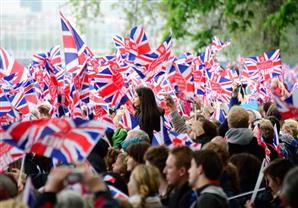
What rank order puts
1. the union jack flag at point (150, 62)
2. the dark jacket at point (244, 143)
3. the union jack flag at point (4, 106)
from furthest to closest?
1. the union jack flag at point (150, 62)
2. the union jack flag at point (4, 106)
3. the dark jacket at point (244, 143)

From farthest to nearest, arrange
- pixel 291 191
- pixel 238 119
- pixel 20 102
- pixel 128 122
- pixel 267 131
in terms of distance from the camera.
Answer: pixel 20 102 → pixel 128 122 → pixel 267 131 → pixel 238 119 → pixel 291 191

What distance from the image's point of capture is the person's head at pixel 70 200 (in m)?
7.38

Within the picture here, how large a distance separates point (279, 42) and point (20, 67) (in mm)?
19302

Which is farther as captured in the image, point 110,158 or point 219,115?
point 219,115

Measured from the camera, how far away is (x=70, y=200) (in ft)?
24.3

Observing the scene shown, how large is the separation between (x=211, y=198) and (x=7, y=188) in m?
1.56

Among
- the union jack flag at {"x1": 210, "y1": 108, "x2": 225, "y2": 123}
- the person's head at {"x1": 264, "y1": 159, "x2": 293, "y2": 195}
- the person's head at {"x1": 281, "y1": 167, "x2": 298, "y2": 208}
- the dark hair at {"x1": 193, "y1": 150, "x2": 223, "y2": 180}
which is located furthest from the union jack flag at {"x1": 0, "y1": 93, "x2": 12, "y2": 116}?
the person's head at {"x1": 281, "y1": 167, "x2": 298, "y2": 208}

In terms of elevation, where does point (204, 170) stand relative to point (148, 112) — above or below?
above

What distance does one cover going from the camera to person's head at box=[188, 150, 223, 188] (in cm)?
888

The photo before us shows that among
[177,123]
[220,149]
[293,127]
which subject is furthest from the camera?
[293,127]

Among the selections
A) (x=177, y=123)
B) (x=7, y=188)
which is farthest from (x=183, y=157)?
(x=177, y=123)

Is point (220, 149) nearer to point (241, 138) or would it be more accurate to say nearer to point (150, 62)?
point (241, 138)

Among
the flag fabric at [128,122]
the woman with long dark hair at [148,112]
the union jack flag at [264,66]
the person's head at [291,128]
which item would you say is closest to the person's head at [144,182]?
the woman with long dark hair at [148,112]

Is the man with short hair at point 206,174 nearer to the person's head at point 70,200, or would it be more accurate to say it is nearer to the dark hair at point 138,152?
the dark hair at point 138,152
